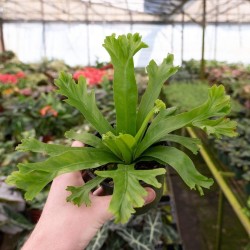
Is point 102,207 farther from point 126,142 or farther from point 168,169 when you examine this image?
point 168,169

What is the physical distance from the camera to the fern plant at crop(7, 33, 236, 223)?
73 cm

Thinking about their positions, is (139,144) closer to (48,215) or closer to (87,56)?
(48,215)

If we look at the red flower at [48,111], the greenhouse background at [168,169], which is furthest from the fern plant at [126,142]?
the red flower at [48,111]

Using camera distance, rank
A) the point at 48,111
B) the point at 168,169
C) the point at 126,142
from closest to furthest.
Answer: the point at 126,142, the point at 48,111, the point at 168,169

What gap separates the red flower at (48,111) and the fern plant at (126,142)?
2169 mm

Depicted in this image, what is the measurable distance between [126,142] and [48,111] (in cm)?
241

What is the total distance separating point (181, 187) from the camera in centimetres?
386

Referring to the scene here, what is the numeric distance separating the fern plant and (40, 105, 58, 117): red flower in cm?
217

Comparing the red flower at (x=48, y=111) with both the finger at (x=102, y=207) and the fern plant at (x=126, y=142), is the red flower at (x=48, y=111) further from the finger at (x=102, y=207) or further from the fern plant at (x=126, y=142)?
the finger at (x=102, y=207)

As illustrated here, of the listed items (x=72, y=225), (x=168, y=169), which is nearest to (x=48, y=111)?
(x=168, y=169)

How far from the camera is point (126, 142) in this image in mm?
804

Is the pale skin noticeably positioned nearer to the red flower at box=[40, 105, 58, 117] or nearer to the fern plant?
the fern plant

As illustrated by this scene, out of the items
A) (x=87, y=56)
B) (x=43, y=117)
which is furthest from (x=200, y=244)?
(x=87, y=56)

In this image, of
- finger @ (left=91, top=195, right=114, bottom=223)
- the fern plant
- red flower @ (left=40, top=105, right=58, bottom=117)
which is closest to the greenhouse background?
red flower @ (left=40, top=105, right=58, bottom=117)
